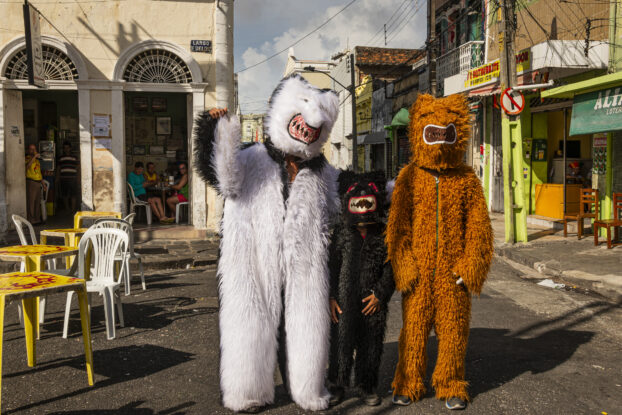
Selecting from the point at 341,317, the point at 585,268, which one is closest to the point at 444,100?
the point at 341,317

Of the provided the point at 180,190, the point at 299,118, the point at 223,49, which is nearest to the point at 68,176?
the point at 180,190

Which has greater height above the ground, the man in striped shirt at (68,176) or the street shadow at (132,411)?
the man in striped shirt at (68,176)

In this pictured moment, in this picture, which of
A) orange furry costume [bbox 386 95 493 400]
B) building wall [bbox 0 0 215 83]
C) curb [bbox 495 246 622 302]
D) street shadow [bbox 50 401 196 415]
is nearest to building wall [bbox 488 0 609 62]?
curb [bbox 495 246 622 302]

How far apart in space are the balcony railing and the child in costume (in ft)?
49.6

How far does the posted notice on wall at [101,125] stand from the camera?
11.4m

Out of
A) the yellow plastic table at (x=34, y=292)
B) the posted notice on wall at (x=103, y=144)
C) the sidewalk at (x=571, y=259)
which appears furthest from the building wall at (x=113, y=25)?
the yellow plastic table at (x=34, y=292)

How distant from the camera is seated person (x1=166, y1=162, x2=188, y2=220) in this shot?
13117 mm

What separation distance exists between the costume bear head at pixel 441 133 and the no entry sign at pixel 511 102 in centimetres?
728

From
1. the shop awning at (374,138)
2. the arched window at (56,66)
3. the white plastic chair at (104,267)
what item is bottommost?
the white plastic chair at (104,267)

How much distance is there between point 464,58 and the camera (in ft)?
58.0

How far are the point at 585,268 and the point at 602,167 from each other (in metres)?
3.86

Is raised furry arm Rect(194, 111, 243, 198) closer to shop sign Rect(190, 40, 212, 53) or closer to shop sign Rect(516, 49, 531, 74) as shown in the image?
shop sign Rect(190, 40, 212, 53)

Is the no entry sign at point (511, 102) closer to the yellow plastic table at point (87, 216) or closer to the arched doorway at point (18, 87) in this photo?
the yellow plastic table at point (87, 216)

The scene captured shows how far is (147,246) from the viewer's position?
10609mm
